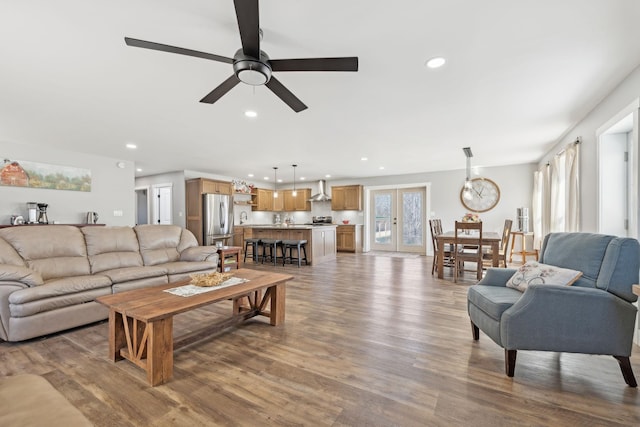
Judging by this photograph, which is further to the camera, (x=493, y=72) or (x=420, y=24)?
(x=493, y=72)

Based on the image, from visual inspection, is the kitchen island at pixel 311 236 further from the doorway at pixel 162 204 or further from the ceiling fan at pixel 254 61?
the ceiling fan at pixel 254 61

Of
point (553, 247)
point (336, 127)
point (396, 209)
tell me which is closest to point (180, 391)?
point (553, 247)

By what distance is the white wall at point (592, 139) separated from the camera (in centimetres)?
269

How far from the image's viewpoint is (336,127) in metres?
4.09

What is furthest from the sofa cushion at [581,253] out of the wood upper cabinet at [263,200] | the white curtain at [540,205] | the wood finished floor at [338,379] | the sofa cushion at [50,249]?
the wood upper cabinet at [263,200]

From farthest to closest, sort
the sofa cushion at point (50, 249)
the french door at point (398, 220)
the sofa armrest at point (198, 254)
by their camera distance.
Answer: the french door at point (398, 220), the sofa armrest at point (198, 254), the sofa cushion at point (50, 249)

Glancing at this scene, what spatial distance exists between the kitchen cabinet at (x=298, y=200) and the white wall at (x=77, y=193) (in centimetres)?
512

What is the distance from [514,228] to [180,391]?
7990 millimetres

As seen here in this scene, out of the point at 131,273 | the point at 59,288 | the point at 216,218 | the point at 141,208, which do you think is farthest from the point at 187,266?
the point at 141,208

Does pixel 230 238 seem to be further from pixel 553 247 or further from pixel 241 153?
pixel 553 247

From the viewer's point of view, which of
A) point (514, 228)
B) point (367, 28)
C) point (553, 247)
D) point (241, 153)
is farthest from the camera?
point (514, 228)

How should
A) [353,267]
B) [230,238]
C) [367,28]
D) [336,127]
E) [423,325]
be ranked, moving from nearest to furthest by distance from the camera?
1. [367,28]
2. [423,325]
3. [336,127]
4. [353,267]
5. [230,238]

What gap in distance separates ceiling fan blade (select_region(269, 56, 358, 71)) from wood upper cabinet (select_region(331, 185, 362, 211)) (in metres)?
7.37

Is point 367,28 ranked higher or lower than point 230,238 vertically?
higher
